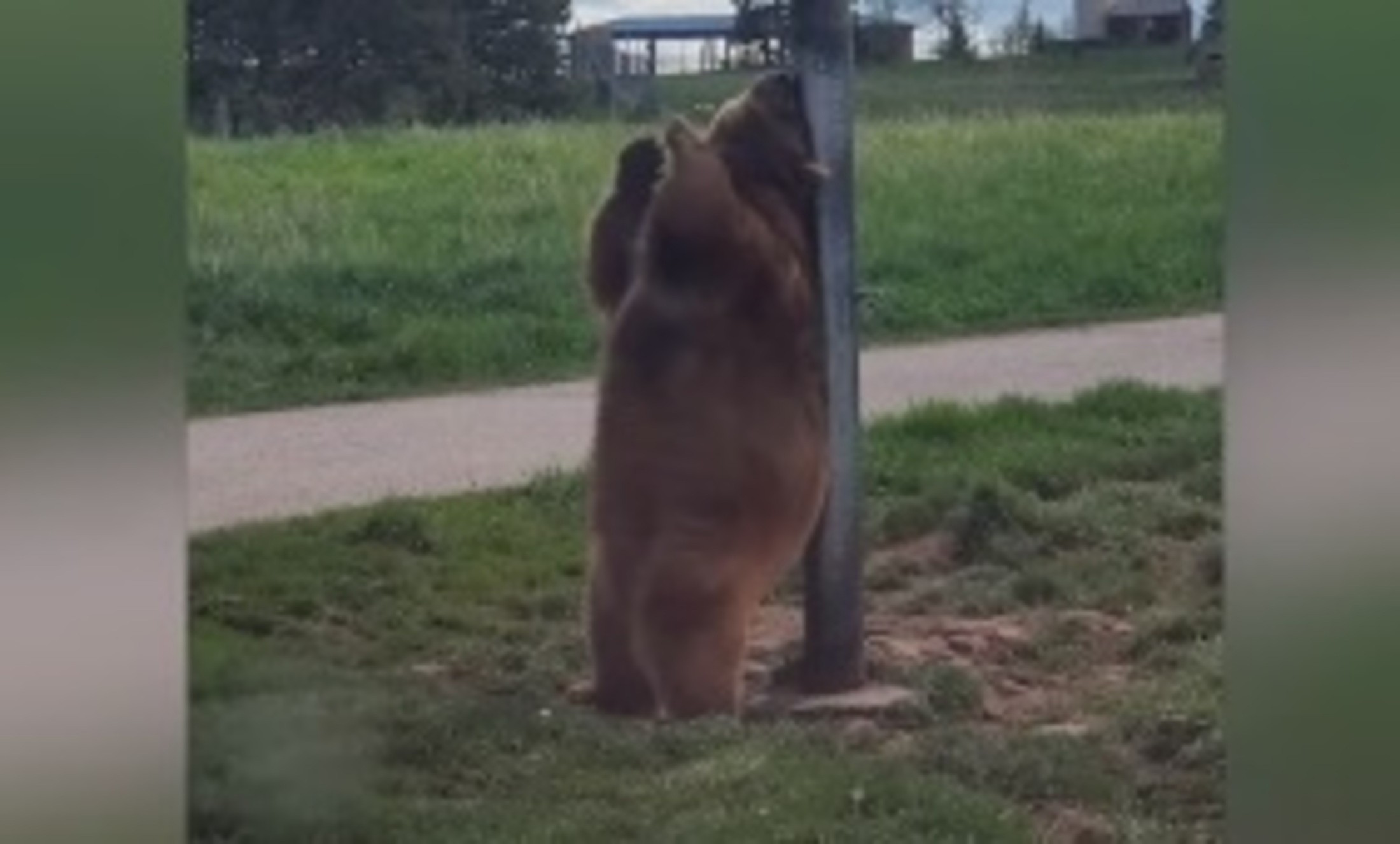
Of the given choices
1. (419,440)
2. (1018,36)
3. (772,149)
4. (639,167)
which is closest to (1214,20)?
(1018,36)

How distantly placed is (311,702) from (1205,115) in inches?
58.3

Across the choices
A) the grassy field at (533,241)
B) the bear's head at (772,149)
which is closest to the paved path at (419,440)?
the grassy field at (533,241)

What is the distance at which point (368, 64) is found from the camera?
3.99m

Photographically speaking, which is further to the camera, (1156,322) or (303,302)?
(1156,322)

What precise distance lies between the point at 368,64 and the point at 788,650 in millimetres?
979

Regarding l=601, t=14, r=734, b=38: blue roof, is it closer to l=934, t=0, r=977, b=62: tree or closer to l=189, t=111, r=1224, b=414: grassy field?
l=189, t=111, r=1224, b=414: grassy field

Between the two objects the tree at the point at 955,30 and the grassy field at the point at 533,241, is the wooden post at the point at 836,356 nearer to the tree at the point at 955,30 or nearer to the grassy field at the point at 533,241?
the grassy field at the point at 533,241

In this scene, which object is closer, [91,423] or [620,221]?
[91,423]

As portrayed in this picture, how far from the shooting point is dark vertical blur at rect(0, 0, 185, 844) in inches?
146

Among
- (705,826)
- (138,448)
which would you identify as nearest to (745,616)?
(705,826)

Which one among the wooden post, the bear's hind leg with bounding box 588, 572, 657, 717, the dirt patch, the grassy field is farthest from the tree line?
the dirt patch

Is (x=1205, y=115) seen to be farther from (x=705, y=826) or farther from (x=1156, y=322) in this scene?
(x=705, y=826)

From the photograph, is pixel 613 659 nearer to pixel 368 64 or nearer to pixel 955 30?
pixel 368 64

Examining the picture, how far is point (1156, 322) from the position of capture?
4273 millimetres
